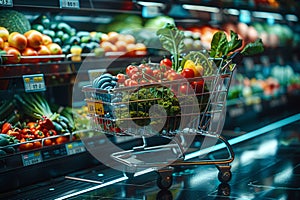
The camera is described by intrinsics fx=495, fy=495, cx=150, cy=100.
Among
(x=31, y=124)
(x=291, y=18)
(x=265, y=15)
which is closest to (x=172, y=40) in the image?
(x=31, y=124)

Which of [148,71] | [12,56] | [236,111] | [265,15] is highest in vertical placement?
[265,15]

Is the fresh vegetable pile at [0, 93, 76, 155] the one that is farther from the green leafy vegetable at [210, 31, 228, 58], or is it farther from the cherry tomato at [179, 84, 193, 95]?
the green leafy vegetable at [210, 31, 228, 58]

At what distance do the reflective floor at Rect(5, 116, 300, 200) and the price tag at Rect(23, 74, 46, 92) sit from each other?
2.13ft

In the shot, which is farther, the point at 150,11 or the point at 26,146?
the point at 150,11

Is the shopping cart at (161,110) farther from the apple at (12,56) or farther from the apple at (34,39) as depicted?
the apple at (34,39)

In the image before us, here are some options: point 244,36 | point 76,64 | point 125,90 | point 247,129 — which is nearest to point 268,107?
point 244,36

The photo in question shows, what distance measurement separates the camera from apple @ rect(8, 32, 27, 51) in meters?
3.42

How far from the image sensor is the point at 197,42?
4.63m

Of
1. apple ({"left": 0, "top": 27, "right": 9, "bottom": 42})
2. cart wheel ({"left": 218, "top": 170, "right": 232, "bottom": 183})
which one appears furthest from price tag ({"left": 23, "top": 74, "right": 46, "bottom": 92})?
cart wheel ({"left": 218, "top": 170, "right": 232, "bottom": 183})

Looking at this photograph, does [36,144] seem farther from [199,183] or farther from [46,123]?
[199,183]

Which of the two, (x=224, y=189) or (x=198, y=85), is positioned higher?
(x=198, y=85)

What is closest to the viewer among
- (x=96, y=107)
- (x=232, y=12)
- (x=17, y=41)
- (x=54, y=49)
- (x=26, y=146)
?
(x=96, y=107)

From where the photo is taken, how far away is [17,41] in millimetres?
3424

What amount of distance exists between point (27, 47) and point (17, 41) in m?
0.12
